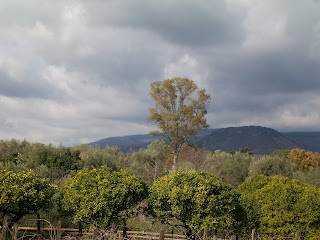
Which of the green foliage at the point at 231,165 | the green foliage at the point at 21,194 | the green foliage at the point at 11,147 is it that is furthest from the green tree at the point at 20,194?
the green foliage at the point at 231,165

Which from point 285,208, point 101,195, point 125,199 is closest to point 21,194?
point 101,195

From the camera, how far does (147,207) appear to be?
73.5 feet

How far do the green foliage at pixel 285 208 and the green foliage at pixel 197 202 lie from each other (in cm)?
234

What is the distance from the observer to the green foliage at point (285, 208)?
77.4 ft

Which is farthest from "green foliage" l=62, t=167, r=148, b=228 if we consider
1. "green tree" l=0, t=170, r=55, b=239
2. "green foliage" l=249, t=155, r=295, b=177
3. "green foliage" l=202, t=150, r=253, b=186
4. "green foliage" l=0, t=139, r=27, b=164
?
"green foliage" l=249, t=155, r=295, b=177

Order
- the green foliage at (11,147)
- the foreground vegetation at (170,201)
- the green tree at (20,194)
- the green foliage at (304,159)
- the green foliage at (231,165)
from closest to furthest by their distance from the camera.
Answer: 1. the green tree at (20,194)
2. the foreground vegetation at (170,201)
3. the green foliage at (11,147)
4. the green foliage at (231,165)
5. the green foliage at (304,159)

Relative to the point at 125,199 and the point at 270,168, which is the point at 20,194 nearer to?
the point at 125,199

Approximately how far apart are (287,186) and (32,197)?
1289cm

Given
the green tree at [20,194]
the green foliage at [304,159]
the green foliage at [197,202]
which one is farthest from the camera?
the green foliage at [304,159]

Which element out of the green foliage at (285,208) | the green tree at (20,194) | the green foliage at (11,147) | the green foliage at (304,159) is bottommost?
the green foliage at (285,208)

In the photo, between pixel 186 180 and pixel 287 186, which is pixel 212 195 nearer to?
pixel 186 180

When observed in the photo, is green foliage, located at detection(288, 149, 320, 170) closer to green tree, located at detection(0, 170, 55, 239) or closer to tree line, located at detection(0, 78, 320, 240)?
tree line, located at detection(0, 78, 320, 240)

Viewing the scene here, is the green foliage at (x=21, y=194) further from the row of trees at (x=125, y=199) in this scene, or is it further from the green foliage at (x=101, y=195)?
the green foliage at (x=101, y=195)

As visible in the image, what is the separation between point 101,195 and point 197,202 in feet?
14.3
